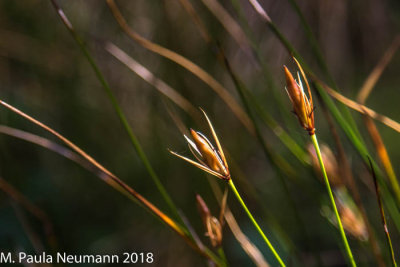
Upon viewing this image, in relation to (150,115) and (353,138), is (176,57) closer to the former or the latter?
(353,138)

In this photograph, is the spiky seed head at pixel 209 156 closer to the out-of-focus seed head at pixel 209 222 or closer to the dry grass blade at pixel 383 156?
the out-of-focus seed head at pixel 209 222

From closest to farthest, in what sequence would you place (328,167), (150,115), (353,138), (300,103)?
(300,103), (353,138), (328,167), (150,115)

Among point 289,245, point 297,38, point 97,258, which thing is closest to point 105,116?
point 97,258

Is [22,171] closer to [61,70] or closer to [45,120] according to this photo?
[45,120]

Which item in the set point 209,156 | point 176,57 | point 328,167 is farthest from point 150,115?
point 209,156

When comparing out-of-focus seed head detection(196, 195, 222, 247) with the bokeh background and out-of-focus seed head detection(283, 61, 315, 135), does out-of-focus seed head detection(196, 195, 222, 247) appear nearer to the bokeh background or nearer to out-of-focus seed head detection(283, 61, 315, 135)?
out-of-focus seed head detection(283, 61, 315, 135)

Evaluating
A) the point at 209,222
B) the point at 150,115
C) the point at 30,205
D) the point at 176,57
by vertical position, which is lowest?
the point at 209,222

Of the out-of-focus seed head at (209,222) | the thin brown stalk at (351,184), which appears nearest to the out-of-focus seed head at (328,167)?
the thin brown stalk at (351,184)

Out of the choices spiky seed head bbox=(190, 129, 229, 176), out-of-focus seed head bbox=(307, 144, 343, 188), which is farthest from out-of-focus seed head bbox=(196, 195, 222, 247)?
out-of-focus seed head bbox=(307, 144, 343, 188)
